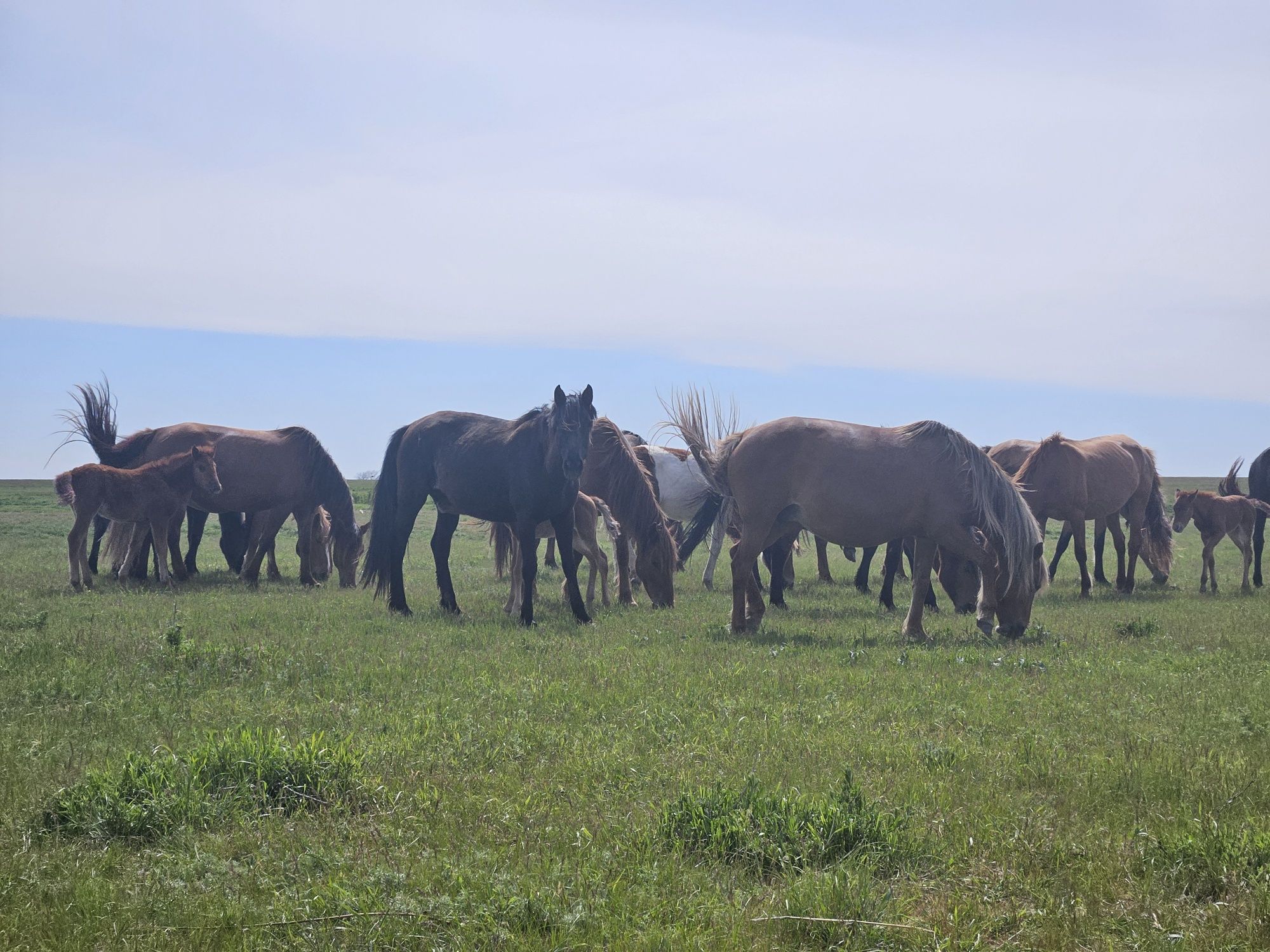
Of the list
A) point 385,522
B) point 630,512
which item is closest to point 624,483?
point 630,512

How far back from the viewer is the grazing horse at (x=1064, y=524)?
59.1 ft

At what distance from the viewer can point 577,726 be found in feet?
20.4

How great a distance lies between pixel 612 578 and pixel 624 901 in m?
13.8

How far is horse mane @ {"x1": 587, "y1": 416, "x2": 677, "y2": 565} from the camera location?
14.6 metres

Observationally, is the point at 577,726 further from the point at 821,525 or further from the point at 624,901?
the point at 821,525

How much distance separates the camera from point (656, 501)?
1490 centimetres

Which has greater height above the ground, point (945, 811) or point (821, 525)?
point (821, 525)

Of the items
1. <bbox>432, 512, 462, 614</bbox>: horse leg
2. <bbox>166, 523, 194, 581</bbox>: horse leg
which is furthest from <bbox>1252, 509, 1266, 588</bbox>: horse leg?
<bbox>166, 523, 194, 581</bbox>: horse leg

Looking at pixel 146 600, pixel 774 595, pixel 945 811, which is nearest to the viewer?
pixel 945 811

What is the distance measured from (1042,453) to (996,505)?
6.00m

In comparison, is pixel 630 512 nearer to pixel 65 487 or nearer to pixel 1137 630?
pixel 1137 630

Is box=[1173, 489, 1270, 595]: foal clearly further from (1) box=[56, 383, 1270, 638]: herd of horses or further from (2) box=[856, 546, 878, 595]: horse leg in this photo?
(2) box=[856, 546, 878, 595]: horse leg

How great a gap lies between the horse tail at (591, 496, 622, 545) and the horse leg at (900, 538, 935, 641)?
468 cm

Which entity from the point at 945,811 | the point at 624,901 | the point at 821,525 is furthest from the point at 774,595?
the point at 624,901
